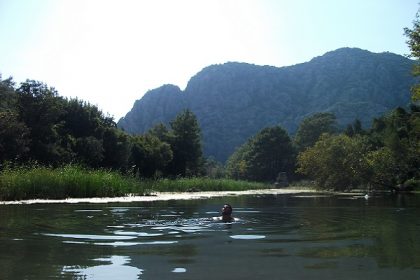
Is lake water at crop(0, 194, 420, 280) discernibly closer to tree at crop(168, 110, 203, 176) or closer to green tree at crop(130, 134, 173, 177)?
green tree at crop(130, 134, 173, 177)

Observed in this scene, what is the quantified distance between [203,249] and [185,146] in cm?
6269

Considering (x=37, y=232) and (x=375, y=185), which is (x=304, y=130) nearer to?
(x=375, y=185)

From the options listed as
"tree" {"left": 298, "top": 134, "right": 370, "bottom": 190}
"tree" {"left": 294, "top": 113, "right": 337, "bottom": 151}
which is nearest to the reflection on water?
"tree" {"left": 298, "top": 134, "right": 370, "bottom": 190}

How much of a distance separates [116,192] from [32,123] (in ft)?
49.3

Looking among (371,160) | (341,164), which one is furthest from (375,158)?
(341,164)

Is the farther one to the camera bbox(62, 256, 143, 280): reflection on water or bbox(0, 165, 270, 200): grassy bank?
bbox(0, 165, 270, 200): grassy bank

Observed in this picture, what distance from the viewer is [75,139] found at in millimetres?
45844

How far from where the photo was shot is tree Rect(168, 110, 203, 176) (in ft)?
229

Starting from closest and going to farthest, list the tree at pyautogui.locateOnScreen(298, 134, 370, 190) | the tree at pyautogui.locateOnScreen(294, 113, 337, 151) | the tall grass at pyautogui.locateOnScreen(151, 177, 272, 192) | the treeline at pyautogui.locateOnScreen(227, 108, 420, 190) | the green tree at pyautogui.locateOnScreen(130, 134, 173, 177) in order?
the tall grass at pyautogui.locateOnScreen(151, 177, 272, 192)
the treeline at pyautogui.locateOnScreen(227, 108, 420, 190)
the tree at pyautogui.locateOnScreen(298, 134, 370, 190)
the green tree at pyautogui.locateOnScreen(130, 134, 173, 177)
the tree at pyautogui.locateOnScreen(294, 113, 337, 151)

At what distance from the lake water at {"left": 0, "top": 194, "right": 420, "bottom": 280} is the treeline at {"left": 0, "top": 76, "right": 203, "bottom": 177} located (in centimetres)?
2003

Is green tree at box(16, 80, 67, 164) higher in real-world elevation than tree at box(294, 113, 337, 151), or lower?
lower

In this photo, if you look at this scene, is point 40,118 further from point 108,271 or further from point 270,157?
point 270,157

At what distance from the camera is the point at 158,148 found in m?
59.8

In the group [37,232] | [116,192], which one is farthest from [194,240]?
[116,192]
